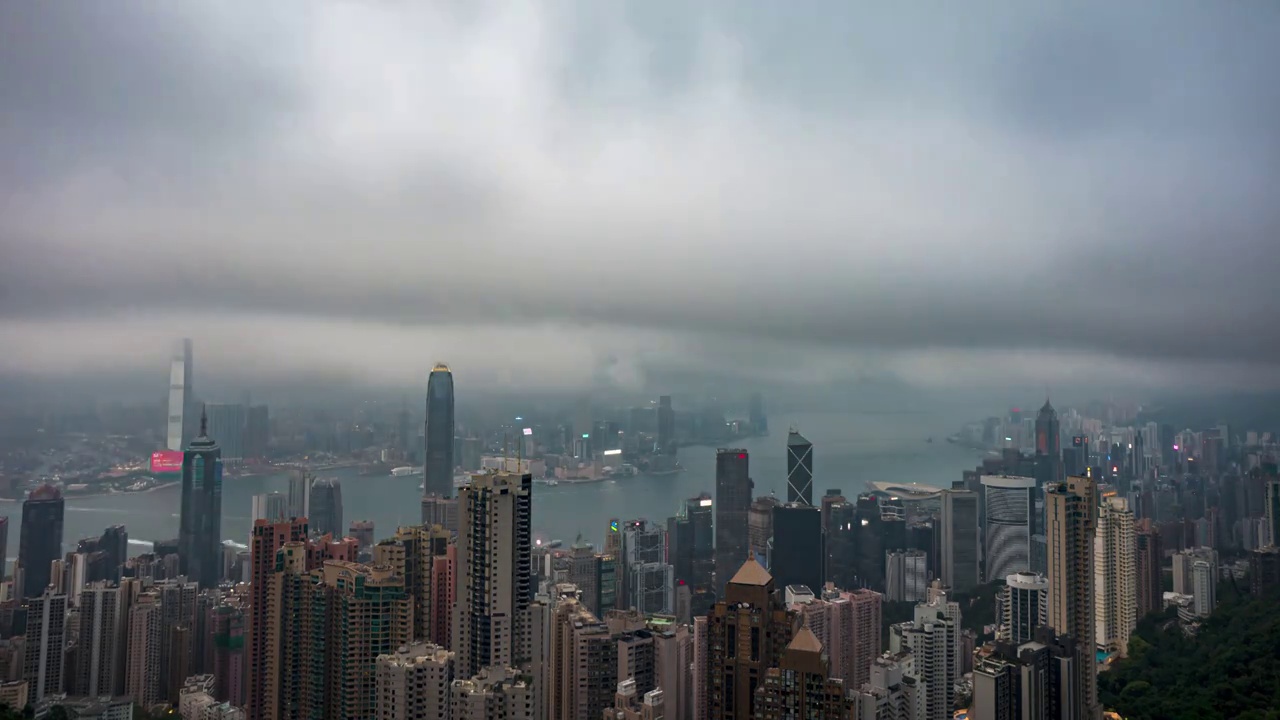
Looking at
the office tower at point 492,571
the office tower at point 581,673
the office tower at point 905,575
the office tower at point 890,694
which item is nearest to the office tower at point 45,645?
the office tower at point 492,571

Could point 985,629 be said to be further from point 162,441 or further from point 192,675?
point 162,441

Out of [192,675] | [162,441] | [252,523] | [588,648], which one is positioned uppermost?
[162,441]

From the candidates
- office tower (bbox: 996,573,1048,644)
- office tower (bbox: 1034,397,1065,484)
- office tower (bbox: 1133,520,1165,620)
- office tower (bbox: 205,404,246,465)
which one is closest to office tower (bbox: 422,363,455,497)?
office tower (bbox: 205,404,246,465)

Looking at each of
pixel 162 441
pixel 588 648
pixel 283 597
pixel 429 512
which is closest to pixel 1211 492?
pixel 588 648

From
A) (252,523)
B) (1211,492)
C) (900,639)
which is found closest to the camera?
(900,639)

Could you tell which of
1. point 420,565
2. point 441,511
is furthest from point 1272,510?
point 420,565

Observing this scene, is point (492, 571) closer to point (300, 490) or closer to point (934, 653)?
point (300, 490)
